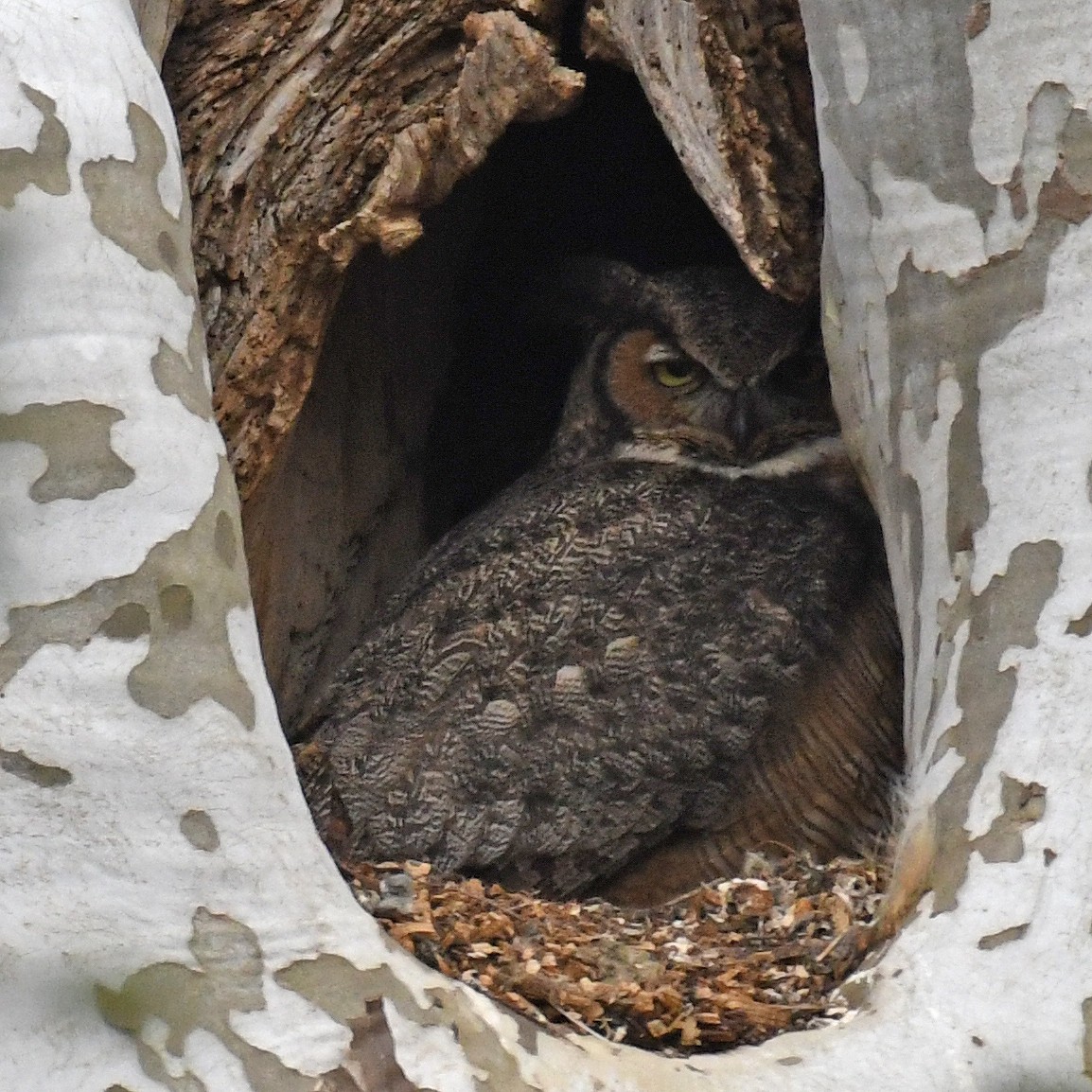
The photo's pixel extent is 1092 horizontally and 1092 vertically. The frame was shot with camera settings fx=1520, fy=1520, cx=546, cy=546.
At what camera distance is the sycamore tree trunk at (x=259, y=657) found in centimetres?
140

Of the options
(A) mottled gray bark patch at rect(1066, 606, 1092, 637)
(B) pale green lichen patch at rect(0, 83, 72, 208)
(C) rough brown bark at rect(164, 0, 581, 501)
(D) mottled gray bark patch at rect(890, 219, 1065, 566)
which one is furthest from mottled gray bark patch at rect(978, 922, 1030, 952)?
(C) rough brown bark at rect(164, 0, 581, 501)

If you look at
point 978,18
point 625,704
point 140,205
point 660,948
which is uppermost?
point 978,18

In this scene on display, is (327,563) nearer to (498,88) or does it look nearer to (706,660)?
(706,660)

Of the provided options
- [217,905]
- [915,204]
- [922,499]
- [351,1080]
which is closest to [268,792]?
[217,905]

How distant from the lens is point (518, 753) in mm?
2602

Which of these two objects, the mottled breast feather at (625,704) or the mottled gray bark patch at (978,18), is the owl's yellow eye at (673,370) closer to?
the mottled breast feather at (625,704)

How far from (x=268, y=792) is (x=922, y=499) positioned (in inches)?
34.3

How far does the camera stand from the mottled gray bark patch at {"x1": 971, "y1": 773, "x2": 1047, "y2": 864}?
1.60 metres

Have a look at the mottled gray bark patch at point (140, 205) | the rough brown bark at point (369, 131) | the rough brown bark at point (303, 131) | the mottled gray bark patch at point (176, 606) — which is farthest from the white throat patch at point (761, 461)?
the mottled gray bark patch at point (176, 606)

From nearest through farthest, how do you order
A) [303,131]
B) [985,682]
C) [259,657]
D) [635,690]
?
1. [259,657]
2. [985,682]
3. [303,131]
4. [635,690]

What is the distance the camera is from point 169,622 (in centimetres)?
147

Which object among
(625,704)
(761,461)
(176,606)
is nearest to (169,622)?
(176,606)

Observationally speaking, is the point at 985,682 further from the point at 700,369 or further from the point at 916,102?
the point at 700,369

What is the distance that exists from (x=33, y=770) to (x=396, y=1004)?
0.40 meters
